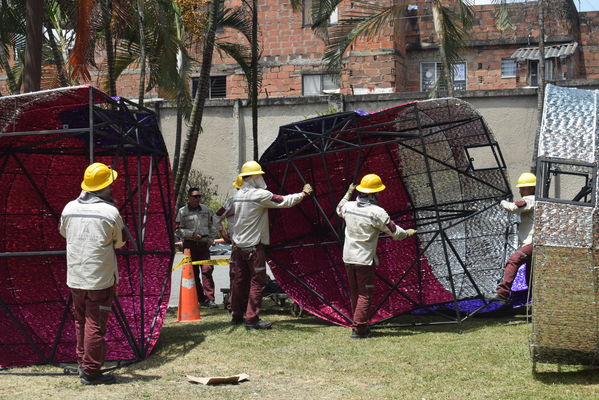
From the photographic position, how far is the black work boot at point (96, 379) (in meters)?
7.60

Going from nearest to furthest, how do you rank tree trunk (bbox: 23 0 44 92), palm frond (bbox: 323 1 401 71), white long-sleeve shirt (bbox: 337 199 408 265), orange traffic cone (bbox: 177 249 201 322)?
white long-sleeve shirt (bbox: 337 199 408 265) < orange traffic cone (bbox: 177 249 201 322) < tree trunk (bbox: 23 0 44 92) < palm frond (bbox: 323 1 401 71)

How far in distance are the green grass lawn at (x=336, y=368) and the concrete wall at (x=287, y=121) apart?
40.9ft

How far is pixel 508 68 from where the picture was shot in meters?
30.3

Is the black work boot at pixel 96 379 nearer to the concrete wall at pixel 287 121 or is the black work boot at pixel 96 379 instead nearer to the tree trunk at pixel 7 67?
the tree trunk at pixel 7 67

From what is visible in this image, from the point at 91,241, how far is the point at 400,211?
5.64 metres

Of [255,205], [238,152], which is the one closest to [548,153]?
[255,205]

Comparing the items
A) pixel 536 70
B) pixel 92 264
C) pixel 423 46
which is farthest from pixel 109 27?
pixel 536 70

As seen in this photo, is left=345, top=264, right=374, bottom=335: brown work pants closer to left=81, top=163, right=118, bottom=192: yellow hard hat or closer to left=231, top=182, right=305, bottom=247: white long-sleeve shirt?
left=231, top=182, right=305, bottom=247: white long-sleeve shirt

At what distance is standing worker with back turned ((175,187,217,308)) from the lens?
12289 mm

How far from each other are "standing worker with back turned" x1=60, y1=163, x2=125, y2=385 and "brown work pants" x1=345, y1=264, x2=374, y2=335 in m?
3.01

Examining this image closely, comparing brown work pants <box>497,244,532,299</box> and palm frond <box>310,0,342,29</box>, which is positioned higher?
palm frond <box>310,0,342,29</box>

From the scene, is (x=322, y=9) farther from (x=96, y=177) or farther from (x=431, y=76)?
(x=431, y=76)

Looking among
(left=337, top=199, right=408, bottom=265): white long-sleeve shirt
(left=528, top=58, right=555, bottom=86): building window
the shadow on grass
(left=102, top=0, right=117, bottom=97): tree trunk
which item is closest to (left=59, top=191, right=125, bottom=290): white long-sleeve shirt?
(left=337, top=199, right=408, bottom=265): white long-sleeve shirt

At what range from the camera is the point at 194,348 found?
916 centimetres
